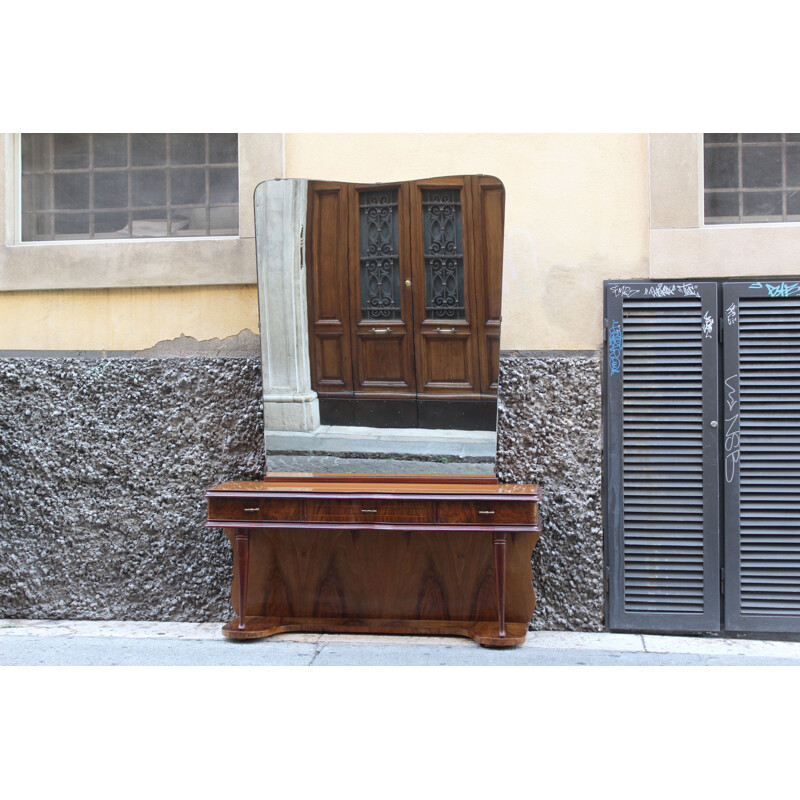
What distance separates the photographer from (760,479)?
13.8ft

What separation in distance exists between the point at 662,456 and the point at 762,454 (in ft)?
1.84

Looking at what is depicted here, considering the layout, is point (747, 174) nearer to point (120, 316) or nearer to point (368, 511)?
A: point (368, 511)

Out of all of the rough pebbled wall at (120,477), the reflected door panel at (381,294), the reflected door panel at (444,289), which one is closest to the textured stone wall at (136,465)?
the rough pebbled wall at (120,477)

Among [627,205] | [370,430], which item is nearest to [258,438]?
[370,430]

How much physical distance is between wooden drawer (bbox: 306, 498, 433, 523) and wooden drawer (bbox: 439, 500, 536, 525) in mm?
116

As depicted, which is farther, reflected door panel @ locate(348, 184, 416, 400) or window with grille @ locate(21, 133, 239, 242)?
window with grille @ locate(21, 133, 239, 242)

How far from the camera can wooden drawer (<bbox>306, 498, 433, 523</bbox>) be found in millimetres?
3848

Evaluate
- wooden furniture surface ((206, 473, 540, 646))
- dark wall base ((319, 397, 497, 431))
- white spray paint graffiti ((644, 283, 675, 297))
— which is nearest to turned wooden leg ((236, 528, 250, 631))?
wooden furniture surface ((206, 473, 540, 646))

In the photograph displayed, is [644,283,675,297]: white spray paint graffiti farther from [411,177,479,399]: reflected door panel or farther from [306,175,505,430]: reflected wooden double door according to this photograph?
[411,177,479,399]: reflected door panel

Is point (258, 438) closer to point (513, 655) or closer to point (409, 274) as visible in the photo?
point (409, 274)

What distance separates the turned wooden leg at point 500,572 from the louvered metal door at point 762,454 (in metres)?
1.37

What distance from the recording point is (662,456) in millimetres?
4277

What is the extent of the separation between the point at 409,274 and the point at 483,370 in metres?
0.69

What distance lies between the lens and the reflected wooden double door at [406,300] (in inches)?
160
